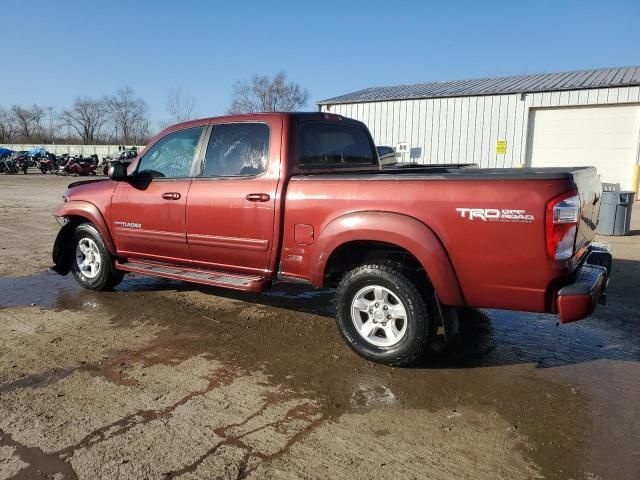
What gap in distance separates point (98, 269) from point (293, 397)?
362 centimetres

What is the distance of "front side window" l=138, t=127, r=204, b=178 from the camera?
5.11m

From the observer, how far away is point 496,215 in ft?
10.6

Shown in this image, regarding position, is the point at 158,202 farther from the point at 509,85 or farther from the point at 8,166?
the point at 8,166

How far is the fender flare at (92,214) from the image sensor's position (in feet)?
18.7

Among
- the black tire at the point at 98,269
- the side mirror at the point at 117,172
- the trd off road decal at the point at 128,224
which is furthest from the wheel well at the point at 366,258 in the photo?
the black tire at the point at 98,269

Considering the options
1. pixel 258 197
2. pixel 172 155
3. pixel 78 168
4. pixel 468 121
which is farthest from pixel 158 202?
pixel 78 168

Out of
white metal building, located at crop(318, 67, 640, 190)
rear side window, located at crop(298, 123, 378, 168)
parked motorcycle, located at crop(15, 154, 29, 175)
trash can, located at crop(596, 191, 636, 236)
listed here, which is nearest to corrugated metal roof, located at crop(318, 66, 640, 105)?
white metal building, located at crop(318, 67, 640, 190)

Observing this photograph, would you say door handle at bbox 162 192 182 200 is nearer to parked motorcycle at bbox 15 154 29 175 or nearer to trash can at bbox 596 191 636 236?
trash can at bbox 596 191 636 236

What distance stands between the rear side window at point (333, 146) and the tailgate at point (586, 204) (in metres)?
2.15

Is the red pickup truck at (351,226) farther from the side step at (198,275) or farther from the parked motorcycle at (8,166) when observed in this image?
the parked motorcycle at (8,166)

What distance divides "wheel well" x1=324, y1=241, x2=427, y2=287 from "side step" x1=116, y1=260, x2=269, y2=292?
687 mm

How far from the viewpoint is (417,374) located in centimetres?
378

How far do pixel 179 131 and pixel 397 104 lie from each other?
1743 centimetres

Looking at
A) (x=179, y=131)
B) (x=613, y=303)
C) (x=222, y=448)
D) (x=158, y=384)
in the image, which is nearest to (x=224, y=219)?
(x=179, y=131)
